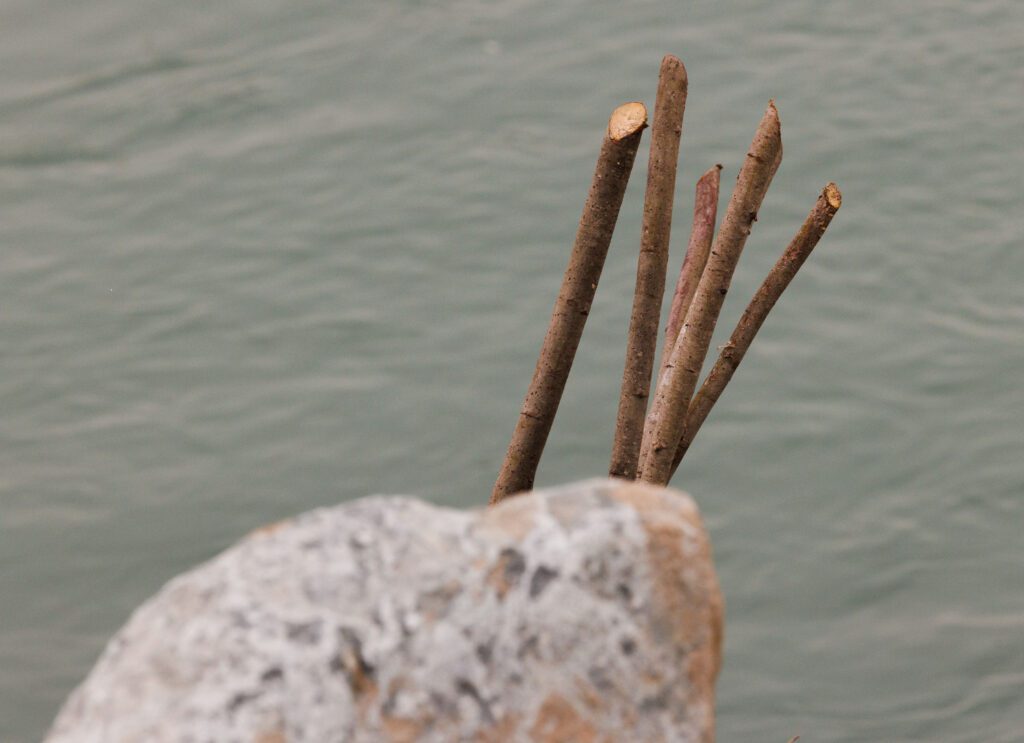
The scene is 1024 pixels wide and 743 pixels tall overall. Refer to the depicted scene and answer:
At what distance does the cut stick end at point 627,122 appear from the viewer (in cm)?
185

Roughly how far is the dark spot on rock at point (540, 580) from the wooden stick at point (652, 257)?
685mm

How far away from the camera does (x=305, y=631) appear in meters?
1.21

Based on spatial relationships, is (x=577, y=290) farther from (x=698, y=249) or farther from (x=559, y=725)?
(x=559, y=725)

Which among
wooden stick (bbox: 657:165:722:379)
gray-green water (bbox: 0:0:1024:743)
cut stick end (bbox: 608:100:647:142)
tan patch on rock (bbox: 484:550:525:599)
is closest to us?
tan patch on rock (bbox: 484:550:525:599)

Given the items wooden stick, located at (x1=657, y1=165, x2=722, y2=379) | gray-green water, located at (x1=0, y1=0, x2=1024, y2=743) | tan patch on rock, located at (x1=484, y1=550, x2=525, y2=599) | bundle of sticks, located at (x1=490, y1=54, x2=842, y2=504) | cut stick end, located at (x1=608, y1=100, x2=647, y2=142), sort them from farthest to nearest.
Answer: gray-green water, located at (x1=0, y1=0, x2=1024, y2=743)
wooden stick, located at (x1=657, y1=165, x2=722, y2=379)
bundle of sticks, located at (x1=490, y1=54, x2=842, y2=504)
cut stick end, located at (x1=608, y1=100, x2=647, y2=142)
tan patch on rock, located at (x1=484, y1=550, x2=525, y2=599)

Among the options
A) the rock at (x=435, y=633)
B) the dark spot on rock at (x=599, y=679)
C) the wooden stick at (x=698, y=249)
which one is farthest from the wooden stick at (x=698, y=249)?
the dark spot on rock at (x=599, y=679)

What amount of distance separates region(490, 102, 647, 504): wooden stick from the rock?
625mm

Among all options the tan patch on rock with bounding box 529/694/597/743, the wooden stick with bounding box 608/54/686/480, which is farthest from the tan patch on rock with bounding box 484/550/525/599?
the wooden stick with bounding box 608/54/686/480

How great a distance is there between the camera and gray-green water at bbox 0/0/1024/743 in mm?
4570

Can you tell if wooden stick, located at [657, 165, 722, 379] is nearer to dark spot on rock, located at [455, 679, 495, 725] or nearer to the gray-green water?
dark spot on rock, located at [455, 679, 495, 725]

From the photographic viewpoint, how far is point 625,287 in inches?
225

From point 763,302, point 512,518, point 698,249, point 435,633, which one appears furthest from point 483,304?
point 435,633

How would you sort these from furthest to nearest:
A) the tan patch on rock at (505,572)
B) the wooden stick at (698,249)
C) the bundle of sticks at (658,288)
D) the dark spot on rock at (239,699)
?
the wooden stick at (698,249) → the bundle of sticks at (658,288) → the tan patch on rock at (505,572) → the dark spot on rock at (239,699)

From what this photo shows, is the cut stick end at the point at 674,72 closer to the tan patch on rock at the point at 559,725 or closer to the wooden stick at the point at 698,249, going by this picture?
the wooden stick at the point at 698,249
